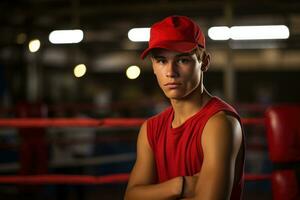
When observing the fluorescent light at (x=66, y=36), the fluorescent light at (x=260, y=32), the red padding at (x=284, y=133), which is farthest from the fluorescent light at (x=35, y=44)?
Result: the red padding at (x=284, y=133)

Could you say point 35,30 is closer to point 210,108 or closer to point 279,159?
point 279,159

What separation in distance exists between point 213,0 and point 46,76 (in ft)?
35.8

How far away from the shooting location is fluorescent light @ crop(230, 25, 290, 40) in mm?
8500

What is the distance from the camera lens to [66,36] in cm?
877

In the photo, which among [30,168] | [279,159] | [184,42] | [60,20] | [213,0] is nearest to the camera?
[184,42]

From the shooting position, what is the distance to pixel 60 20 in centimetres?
1080

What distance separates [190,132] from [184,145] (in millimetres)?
44

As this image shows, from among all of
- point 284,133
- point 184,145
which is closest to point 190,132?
point 184,145

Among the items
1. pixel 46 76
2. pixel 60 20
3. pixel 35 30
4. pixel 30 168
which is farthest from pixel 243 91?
pixel 30 168

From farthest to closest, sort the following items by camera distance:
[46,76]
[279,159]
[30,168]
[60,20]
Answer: [46,76], [60,20], [30,168], [279,159]

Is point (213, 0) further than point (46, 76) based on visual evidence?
No

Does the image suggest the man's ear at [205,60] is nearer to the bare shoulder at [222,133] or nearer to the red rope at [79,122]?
the bare shoulder at [222,133]

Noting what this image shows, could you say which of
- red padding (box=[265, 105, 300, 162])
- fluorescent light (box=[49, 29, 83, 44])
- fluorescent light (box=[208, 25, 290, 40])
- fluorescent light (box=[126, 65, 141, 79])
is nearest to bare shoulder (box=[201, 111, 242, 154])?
red padding (box=[265, 105, 300, 162])

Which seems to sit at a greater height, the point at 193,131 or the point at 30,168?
the point at 193,131
